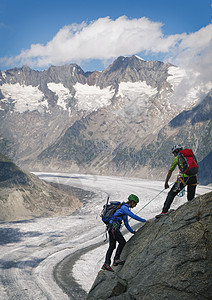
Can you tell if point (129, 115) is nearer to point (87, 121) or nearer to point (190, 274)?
point (87, 121)

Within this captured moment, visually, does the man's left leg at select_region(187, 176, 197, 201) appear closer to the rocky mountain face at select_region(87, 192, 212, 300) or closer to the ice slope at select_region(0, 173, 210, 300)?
the rocky mountain face at select_region(87, 192, 212, 300)

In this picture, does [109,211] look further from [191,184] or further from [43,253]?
[43,253]

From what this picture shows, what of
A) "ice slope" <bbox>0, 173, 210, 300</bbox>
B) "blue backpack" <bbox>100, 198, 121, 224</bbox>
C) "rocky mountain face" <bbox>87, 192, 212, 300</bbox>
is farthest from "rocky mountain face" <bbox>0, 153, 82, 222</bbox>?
"rocky mountain face" <bbox>87, 192, 212, 300</bbox>

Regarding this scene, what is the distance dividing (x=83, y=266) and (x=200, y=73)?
6930 inches

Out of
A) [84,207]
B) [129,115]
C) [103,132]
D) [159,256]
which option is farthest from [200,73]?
[159,256]

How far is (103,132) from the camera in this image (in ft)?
593

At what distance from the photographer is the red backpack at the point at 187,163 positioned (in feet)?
29.5

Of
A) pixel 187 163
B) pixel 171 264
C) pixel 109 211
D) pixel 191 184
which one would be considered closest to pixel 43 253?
pixel 109 211

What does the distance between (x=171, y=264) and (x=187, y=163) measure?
3151 mm

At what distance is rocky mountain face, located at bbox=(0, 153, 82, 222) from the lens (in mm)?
36188

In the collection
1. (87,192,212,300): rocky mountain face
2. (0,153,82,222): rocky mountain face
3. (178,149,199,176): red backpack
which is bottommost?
(0,153,82,222): rocky mountain face

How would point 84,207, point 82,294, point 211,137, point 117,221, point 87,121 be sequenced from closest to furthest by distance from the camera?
point 117,221, point 82,294, point 84,207, point 211,137, point 87,121

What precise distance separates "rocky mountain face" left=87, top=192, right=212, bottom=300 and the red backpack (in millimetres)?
1090

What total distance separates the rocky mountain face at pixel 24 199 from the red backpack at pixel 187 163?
1108 inches
